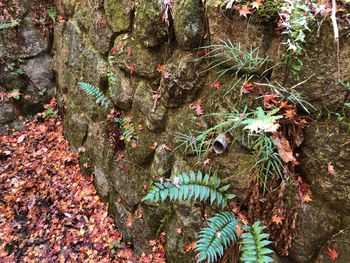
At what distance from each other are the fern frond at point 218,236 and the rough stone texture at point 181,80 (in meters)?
0.99

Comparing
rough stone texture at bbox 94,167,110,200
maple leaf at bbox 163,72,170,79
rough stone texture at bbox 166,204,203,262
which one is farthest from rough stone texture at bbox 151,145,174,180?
rough stone texture at bbox 94,167,110,200

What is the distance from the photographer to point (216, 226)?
2.11 meters

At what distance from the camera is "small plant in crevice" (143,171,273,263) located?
1.90m

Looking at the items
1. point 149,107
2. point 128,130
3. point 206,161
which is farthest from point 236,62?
point 128,130

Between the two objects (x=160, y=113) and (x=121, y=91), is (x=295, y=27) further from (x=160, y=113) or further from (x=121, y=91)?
(x=121, y=91)

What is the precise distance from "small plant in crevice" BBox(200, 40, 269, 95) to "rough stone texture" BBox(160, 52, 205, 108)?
0.46 ft

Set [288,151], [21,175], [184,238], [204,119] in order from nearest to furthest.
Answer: [288,151] < [204,119] < [184,238] < [21,175]

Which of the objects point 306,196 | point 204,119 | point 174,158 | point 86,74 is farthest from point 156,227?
point 86,74

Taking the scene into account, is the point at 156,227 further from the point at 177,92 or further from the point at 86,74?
the point at 86,74

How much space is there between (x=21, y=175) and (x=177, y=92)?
310cm

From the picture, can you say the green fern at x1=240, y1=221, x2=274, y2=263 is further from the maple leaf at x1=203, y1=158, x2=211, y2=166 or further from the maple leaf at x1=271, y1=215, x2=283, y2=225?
the maple leaf at x1=203, y1=158, x2=211, y2=166

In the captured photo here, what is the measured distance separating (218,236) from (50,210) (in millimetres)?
2773

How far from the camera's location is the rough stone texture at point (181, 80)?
239 cm

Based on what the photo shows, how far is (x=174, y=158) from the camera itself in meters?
2.72
